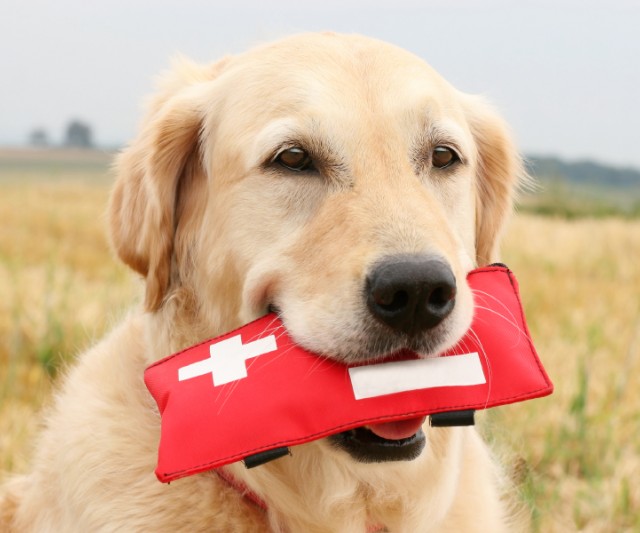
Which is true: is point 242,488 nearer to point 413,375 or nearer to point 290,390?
point 290,390

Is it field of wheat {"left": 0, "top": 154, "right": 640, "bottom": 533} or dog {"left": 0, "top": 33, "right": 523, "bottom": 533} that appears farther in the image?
field of wheat {"left": 0, "top": 154, "right": 640, "bottom": 533}

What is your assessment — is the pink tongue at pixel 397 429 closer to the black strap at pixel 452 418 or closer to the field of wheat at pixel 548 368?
the black strap at pixel 452 418

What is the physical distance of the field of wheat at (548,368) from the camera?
4.00m

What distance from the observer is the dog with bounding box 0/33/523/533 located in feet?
7.80

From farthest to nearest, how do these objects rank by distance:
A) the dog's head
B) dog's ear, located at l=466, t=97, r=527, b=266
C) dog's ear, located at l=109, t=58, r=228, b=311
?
dog's ear, located at l=466, t=97, r=527, b=266, dog's ear, located at l=109, t=58, r=228, b=311, the dog's head

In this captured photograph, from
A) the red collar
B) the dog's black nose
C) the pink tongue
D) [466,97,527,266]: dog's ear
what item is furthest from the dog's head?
the red collar

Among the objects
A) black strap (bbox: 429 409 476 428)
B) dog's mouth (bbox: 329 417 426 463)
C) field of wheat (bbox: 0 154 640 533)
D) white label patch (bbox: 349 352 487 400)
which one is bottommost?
field of wheat (bbox: 0 154 640 533)

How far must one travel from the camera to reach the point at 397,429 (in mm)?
2443

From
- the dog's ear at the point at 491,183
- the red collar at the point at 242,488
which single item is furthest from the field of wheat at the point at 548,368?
the red collar at the point at 242,488

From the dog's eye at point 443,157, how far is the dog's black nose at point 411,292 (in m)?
0.67

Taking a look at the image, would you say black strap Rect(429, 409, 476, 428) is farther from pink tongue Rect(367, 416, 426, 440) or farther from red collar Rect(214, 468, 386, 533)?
red collar Rect(214, 468, 386, 533)

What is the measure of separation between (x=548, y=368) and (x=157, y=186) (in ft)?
11.6

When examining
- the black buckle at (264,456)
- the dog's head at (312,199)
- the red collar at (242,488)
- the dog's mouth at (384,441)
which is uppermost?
the dog's head at (312,199)

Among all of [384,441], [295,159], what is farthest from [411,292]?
[295,159]
